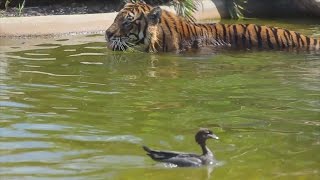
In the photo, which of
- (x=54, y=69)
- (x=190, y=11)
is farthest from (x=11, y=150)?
(x=190, y=11)

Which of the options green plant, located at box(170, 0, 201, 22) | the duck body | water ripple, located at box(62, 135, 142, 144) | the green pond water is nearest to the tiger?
the green pond water

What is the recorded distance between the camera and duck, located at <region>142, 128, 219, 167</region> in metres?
5.65

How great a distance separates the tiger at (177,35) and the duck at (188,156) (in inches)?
226

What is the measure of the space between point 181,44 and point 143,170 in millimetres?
6064

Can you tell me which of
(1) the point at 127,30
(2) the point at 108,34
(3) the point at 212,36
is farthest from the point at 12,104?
(3) the point at 212,36

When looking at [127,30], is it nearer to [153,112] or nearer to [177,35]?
[177,35]

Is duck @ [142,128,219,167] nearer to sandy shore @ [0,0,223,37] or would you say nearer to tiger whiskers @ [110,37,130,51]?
tiger whiskers @ [110,37,130,51]

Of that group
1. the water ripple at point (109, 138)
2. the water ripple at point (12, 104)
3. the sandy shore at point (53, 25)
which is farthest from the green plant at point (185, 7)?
the water ripple at point (109, 138)

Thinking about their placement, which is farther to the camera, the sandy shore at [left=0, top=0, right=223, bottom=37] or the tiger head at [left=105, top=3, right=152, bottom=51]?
the sandy shore at [left=0, top=0, right=223, bottom=37]

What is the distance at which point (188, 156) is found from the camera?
5.75m

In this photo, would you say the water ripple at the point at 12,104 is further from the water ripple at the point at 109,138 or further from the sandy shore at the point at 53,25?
the sandy shore at the point at 53,25

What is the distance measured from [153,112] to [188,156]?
188 cm

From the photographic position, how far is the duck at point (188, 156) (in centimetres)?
565

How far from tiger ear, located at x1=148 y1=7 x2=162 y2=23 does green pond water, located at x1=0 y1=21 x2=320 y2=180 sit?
66 centimetres
